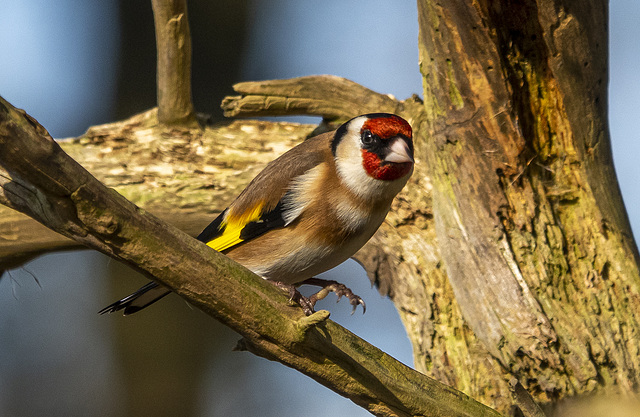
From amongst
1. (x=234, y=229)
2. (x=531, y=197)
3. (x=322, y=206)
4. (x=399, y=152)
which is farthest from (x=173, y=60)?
(x=531, y=197)

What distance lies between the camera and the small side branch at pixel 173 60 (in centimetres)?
445

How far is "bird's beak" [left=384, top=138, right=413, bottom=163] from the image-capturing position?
3365 mm

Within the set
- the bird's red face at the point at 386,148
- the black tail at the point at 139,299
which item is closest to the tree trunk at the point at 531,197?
the bird's red face at the point at 386,148

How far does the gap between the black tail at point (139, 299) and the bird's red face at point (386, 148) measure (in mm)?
1234

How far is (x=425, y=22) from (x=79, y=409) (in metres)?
6.87

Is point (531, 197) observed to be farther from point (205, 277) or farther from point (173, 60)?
point (173, 60)

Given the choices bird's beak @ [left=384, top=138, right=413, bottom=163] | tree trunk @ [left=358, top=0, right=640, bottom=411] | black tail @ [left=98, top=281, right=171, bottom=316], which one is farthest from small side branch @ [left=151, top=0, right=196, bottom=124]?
bird's beak @ [left=384, top=138, right=413, bottom=163]

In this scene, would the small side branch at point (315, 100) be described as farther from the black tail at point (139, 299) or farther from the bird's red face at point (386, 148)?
the black tail at point (139, 299)

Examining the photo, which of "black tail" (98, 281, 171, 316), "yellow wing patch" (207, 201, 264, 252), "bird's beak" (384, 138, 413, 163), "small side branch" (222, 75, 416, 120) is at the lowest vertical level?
"black tail" (98, 281, 171, 316)

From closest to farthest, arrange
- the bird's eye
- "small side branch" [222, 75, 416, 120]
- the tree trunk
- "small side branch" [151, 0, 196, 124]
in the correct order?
the bird's eye
the tree trunk
"small side branch" [151, 0, 196, 124]
"small side branch" [222, 75, 416, 120]

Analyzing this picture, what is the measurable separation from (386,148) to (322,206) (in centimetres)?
44

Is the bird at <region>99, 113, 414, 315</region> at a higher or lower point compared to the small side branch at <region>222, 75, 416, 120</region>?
lower

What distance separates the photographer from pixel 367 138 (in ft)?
11.6

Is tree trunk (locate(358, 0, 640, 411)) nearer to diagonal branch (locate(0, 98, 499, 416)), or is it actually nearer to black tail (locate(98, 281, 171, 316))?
diagonal branch (locate(0, 98, 499, 416))
